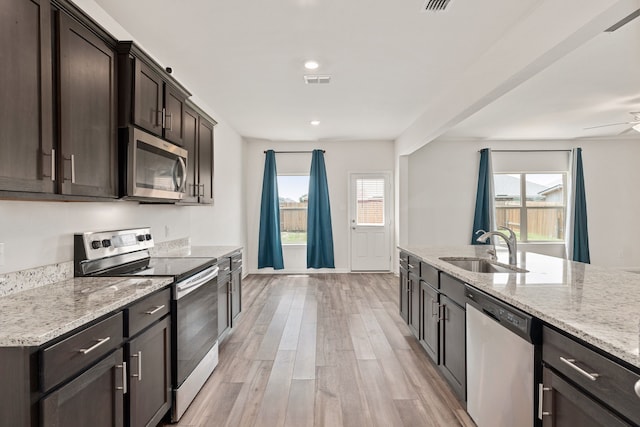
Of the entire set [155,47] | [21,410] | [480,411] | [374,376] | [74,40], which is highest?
[155,47]

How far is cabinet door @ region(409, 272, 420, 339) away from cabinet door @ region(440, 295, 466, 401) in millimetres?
580

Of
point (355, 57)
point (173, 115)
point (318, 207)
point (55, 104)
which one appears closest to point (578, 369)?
point (55, 104)

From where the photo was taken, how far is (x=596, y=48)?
9.48 feet

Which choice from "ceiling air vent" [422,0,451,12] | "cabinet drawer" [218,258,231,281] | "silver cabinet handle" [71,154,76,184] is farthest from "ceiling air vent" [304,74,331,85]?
"silver cabinet handle" [71,154,76,184]

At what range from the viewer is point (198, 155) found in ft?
10.9

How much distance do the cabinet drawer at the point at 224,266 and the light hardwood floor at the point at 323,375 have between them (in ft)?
2.39

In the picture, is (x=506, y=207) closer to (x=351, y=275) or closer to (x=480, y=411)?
(x=351, y=275)

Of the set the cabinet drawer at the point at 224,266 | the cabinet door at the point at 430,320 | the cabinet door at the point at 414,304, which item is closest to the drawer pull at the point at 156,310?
the cabinet drawer at the point at 224,266

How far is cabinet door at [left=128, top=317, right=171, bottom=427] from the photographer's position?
1.61 m

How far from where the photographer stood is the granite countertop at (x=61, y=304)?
111 centimetres

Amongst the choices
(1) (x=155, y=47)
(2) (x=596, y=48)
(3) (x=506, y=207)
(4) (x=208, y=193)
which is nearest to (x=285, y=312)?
(4) (x=208, y=193)

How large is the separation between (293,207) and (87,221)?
4.76 m

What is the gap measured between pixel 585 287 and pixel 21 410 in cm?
238

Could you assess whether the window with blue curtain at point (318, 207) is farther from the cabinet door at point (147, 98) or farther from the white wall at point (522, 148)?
the cabinet door at point (147, 98)
